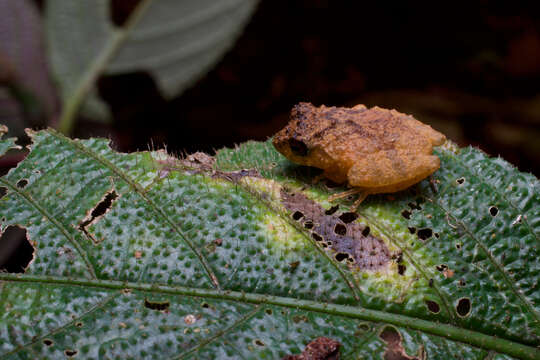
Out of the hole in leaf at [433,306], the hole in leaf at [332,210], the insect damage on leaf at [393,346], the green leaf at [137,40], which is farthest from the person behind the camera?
Answer: the green leaf at [137,40]

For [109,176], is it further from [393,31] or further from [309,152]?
[393,31]

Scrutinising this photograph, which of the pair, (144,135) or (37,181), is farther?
(144,135)

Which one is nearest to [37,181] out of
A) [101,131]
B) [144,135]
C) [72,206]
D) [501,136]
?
[72,206]

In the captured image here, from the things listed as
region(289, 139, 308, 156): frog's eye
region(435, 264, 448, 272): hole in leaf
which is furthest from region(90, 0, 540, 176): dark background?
region(435, 264, 448, 272): hole in leaf

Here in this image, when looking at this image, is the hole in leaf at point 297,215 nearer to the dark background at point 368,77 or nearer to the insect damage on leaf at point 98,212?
the insect damage on leaf at point 98,212

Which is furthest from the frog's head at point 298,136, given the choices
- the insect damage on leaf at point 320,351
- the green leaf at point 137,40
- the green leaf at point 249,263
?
the green leaf at point 137,40

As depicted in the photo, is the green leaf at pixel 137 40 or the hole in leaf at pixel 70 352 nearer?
the hole in leaf at pixel 70 352

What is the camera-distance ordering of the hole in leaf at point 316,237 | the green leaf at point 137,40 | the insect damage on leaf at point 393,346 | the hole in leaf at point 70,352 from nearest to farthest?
the hole in leaf at point 70,352 < the insect damage on leaf at point 393,346 < the hole in leaf at point 316,237 < the green leaf at point 137,40
